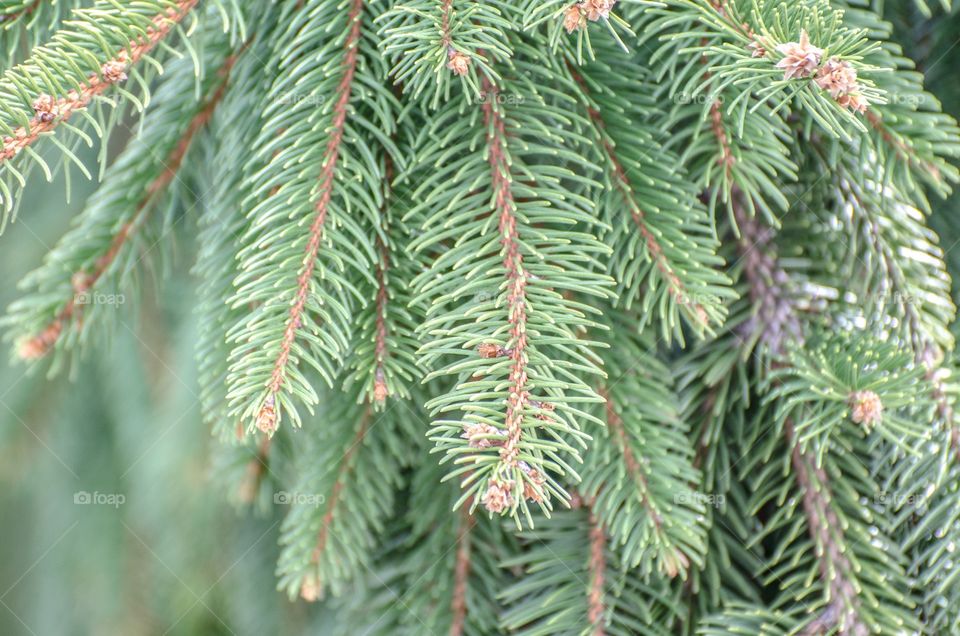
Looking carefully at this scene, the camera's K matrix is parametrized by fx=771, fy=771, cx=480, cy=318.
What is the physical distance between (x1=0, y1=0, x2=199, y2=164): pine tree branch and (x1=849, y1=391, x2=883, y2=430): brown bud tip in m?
0.43

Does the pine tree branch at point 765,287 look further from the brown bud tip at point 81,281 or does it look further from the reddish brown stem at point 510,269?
the brown bud tip at point 81,281

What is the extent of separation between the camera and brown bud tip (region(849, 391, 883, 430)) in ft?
1.32

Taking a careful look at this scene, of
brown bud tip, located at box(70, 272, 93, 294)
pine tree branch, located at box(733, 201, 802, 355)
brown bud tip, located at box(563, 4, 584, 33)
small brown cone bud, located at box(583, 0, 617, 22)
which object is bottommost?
pine tree branch, located at box(733, 201, 802, 355)

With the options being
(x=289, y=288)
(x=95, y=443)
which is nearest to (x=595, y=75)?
(x=289, y=288)

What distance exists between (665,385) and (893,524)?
0.16 m

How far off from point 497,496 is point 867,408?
22 centimetres

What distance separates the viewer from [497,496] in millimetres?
316

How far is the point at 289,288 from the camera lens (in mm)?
412

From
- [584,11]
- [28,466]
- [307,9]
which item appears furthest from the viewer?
[28,466]

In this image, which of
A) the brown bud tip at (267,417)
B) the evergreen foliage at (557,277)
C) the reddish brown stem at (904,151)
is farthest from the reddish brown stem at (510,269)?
the reddish brown stem at (904,151)

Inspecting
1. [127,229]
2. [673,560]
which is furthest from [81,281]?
[673,560]

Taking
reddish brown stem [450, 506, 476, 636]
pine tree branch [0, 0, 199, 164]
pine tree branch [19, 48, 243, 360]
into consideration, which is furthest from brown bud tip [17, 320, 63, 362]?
reddish brown stem [450, 506, 476, 636]

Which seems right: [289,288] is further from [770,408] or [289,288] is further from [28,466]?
[28,466]

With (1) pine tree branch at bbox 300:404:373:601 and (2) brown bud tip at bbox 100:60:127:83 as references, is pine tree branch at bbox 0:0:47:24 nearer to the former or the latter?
(2) brown bud tip at bbox 100:60:127:83
